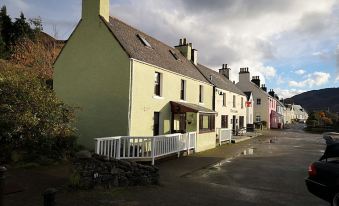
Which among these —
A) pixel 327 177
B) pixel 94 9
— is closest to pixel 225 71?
pixel 94 9

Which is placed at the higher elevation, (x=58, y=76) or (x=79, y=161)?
(x=58, y=76)

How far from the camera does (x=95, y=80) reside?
58.9 ft

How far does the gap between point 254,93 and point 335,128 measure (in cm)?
1422

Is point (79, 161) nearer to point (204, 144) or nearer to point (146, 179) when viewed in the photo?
point (146, 179)

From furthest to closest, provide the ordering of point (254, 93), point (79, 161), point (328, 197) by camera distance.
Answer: point (254, 93) < point (79, 161) < point (328, 197)

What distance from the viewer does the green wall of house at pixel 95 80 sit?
1688 cm

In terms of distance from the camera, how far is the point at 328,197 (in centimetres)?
721

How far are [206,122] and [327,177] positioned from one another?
15.2 meters

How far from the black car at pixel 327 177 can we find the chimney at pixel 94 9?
46.0 feet

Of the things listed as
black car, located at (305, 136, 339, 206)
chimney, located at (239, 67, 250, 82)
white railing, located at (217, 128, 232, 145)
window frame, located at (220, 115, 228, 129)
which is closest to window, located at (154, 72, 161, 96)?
white railing, located at (217, 128, 232, 145)

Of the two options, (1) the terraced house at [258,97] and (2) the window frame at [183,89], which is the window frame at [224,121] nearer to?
(2) the window frame at [183,89]

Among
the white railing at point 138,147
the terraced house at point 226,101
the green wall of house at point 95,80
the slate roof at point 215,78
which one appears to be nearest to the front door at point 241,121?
the terraced house at point 226,101

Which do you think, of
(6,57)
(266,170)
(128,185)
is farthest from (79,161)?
(6,57)

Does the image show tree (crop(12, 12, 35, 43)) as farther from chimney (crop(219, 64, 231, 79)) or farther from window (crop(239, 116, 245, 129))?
window (crop(239, 116, 245, 129))
